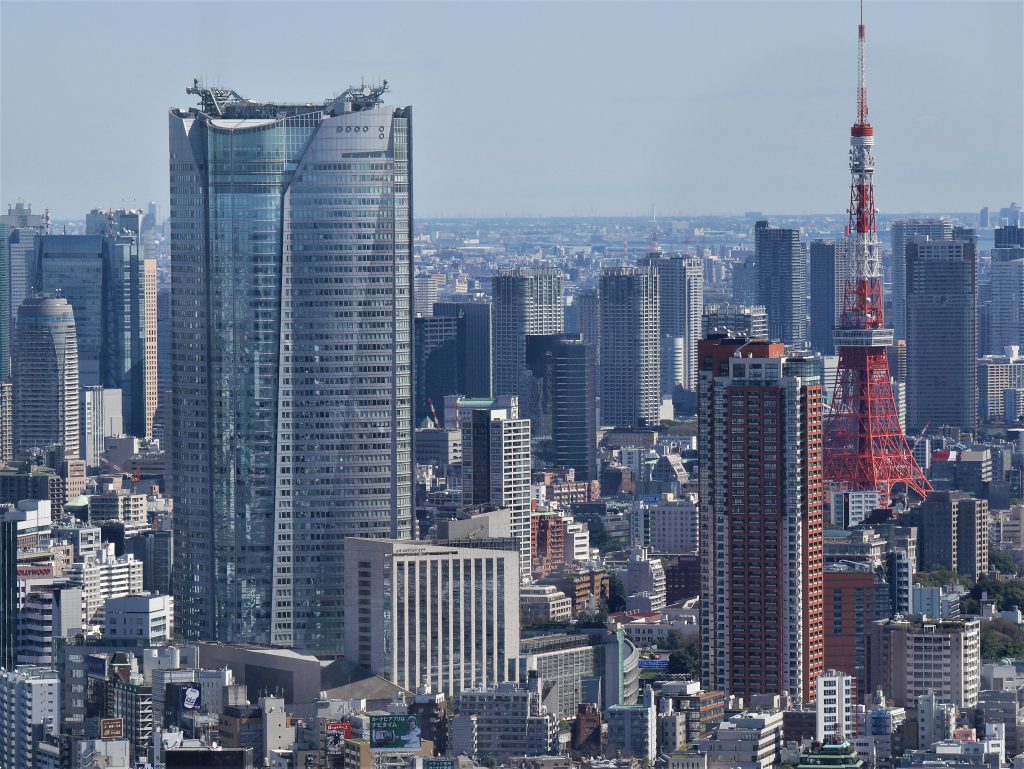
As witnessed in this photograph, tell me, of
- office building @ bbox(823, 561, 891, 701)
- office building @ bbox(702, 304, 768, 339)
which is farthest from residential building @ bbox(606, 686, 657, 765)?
office building @ bbox(702, 304, 768, 339)

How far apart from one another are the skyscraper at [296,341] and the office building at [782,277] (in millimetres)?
34219

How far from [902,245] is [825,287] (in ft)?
11.4

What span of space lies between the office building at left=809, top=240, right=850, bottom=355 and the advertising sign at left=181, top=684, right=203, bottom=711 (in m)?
33.3

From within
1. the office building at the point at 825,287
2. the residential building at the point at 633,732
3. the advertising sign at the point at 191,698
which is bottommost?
the residential building at the point at 633,732

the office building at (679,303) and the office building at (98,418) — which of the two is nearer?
the office building at (98,418)

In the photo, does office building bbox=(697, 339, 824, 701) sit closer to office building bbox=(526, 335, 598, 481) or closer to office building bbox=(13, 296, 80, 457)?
office building bbox=(526, 335, 598, 481)

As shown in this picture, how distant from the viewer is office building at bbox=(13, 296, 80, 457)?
58438 millimetres

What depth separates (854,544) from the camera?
38531 mm

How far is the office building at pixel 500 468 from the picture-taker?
42000 millimetres

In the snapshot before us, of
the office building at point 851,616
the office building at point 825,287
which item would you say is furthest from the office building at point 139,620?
the office building at point 825,287

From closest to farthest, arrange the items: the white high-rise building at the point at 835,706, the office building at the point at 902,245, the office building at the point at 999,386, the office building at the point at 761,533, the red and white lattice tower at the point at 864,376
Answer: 1. the white high-rise building at the point at 835,706
2. the office building at the point at 761,533
3. the red and white lattice tower at the point at 864,376
4. the office building at the point at 902,245
5. the office building at the point at 999,386

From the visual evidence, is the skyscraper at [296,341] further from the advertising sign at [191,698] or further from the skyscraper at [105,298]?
the skyscraper at [105,298]

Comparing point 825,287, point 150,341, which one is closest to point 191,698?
point 150,341

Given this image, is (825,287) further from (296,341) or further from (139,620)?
(139,620)
